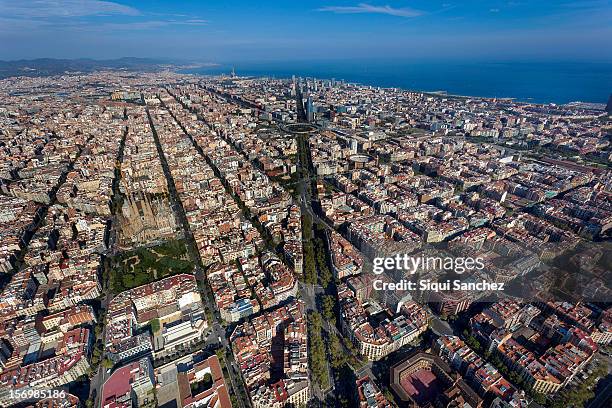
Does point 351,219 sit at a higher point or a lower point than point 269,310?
higher

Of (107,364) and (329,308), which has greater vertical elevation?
(329,308)

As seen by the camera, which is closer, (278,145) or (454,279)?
(454,279)

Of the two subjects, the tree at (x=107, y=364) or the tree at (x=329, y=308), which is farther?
the tree at (x=329, y=308)

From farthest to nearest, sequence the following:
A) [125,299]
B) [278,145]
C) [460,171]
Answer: [278,145] → [460,171] → [125,299]

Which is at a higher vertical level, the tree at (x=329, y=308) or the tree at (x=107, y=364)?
the tree at (x=329, y=308)

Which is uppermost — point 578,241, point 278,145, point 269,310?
point 278,145

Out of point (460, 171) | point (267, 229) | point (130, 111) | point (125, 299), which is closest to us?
point (125, 299)

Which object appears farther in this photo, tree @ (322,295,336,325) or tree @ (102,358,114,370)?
tree @ (322,295,336,325)

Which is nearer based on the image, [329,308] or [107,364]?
[107,364]

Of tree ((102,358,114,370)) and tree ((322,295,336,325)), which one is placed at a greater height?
tree ((322,295,336,325))

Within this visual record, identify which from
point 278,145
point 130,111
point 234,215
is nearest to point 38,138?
point 130,111

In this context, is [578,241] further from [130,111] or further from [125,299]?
[130,111]
